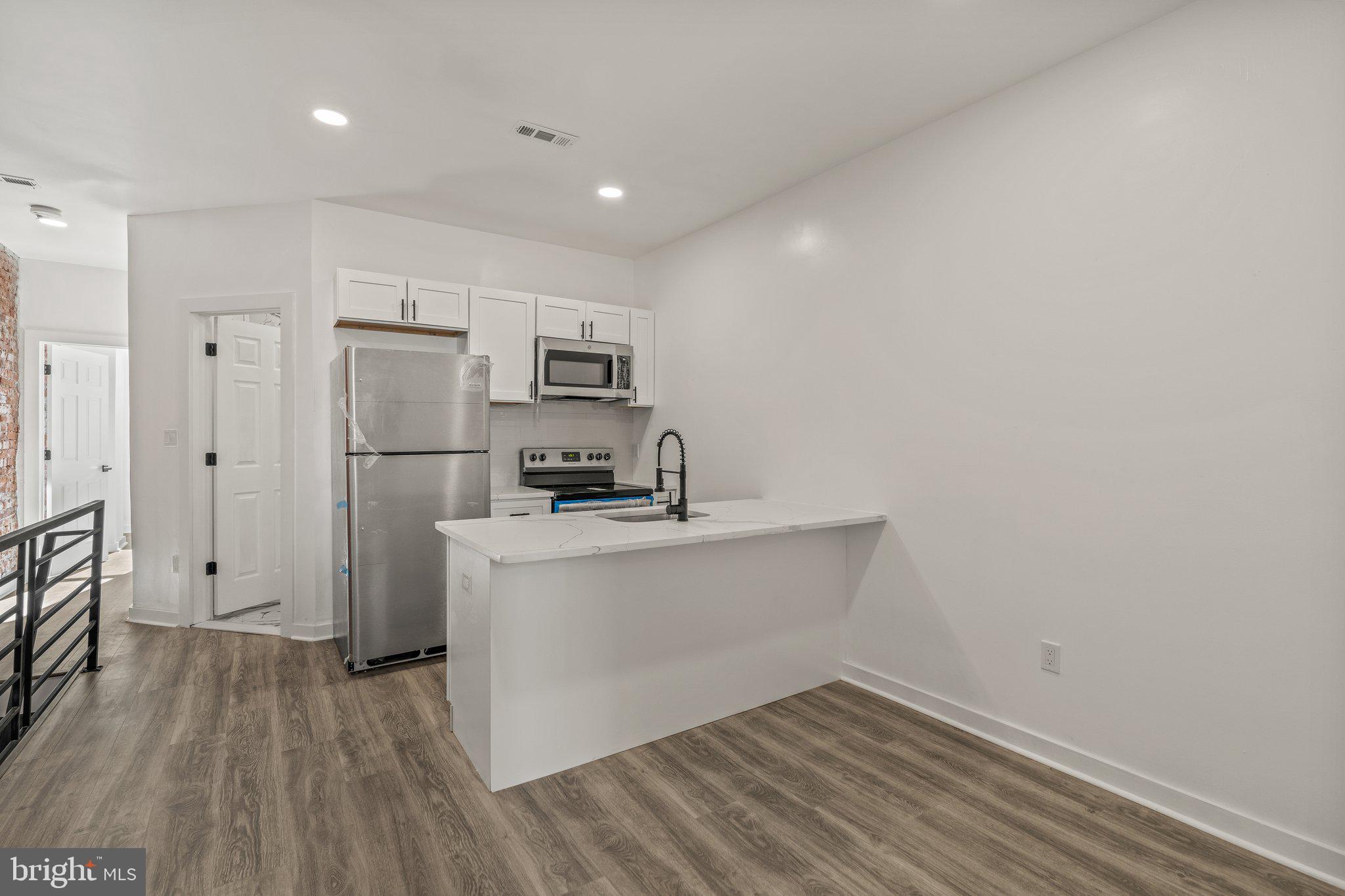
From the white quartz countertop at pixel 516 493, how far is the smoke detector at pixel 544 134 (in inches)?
78.7

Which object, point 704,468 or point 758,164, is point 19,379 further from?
point 758,164

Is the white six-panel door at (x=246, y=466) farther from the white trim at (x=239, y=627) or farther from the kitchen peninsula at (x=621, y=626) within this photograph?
the kitchen peninsula at (x=621, y=626)

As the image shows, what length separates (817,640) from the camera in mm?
3068

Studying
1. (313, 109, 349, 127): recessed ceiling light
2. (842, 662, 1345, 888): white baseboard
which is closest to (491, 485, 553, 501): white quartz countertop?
(313, 109, 349, 127): recessed ceiling light

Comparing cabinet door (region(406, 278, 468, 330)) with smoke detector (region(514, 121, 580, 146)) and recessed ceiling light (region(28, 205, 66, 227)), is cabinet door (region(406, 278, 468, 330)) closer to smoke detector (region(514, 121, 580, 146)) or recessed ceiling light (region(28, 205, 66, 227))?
smoke detector (region(514, 121, 580, 146))

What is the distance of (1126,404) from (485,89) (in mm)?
2686

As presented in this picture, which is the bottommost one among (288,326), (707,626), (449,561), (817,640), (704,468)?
(817,640)

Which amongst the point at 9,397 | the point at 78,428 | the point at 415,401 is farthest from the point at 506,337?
the point at 78,428

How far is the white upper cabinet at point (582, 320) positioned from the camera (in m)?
4.24

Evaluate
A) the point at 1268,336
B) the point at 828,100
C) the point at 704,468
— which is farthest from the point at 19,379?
the point at 1268,336

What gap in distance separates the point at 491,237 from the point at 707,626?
3.11 metres

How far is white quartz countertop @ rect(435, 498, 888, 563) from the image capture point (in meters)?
2.10

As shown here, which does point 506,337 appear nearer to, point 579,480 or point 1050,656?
point 579,480

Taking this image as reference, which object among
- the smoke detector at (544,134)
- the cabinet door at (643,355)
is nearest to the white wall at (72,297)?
the cabinet door at (643,355)
